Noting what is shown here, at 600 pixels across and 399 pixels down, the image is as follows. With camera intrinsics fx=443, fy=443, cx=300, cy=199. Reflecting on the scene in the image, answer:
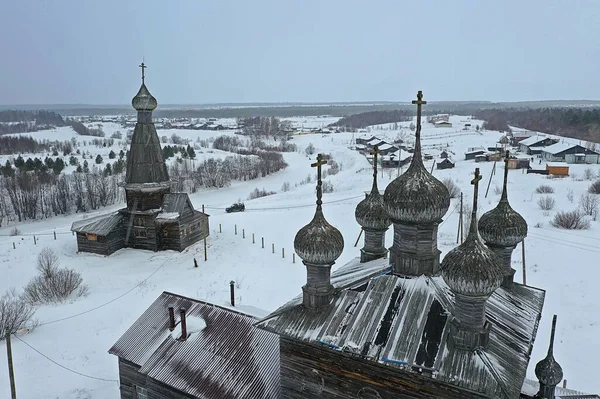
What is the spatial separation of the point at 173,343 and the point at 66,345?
6211mm

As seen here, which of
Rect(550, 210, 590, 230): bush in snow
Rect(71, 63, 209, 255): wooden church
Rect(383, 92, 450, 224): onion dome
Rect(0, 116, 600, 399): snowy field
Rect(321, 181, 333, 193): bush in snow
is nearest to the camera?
Rect(383, 92, 450, 224): onion dome

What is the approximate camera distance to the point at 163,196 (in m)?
24.2

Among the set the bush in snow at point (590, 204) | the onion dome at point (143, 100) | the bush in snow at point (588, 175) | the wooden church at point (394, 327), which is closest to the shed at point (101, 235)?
the onion dome at point (143, 100)

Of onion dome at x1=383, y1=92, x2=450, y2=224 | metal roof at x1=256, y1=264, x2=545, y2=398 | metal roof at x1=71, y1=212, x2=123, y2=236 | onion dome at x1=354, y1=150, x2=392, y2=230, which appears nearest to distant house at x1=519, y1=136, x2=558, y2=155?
metal roof at x1=71, y1=212, x2=123, y2=236

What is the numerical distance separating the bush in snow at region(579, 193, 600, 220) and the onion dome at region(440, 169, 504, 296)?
26.7 meters

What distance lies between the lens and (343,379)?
6758 mm

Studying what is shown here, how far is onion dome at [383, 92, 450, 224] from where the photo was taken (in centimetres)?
726

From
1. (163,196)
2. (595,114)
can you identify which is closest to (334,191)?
(163,196)

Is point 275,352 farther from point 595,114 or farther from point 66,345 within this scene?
point 595,114

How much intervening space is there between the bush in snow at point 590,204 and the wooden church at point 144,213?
2509cm

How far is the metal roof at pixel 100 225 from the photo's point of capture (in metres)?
23.0

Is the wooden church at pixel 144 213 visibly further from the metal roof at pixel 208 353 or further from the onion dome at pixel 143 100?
the metal roof at pixel 208 353

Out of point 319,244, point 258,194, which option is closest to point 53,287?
point 319,244

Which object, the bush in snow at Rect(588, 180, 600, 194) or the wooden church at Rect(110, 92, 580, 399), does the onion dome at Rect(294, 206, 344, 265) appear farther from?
the bush in snow at Rect(588, 180, 600, 194)
